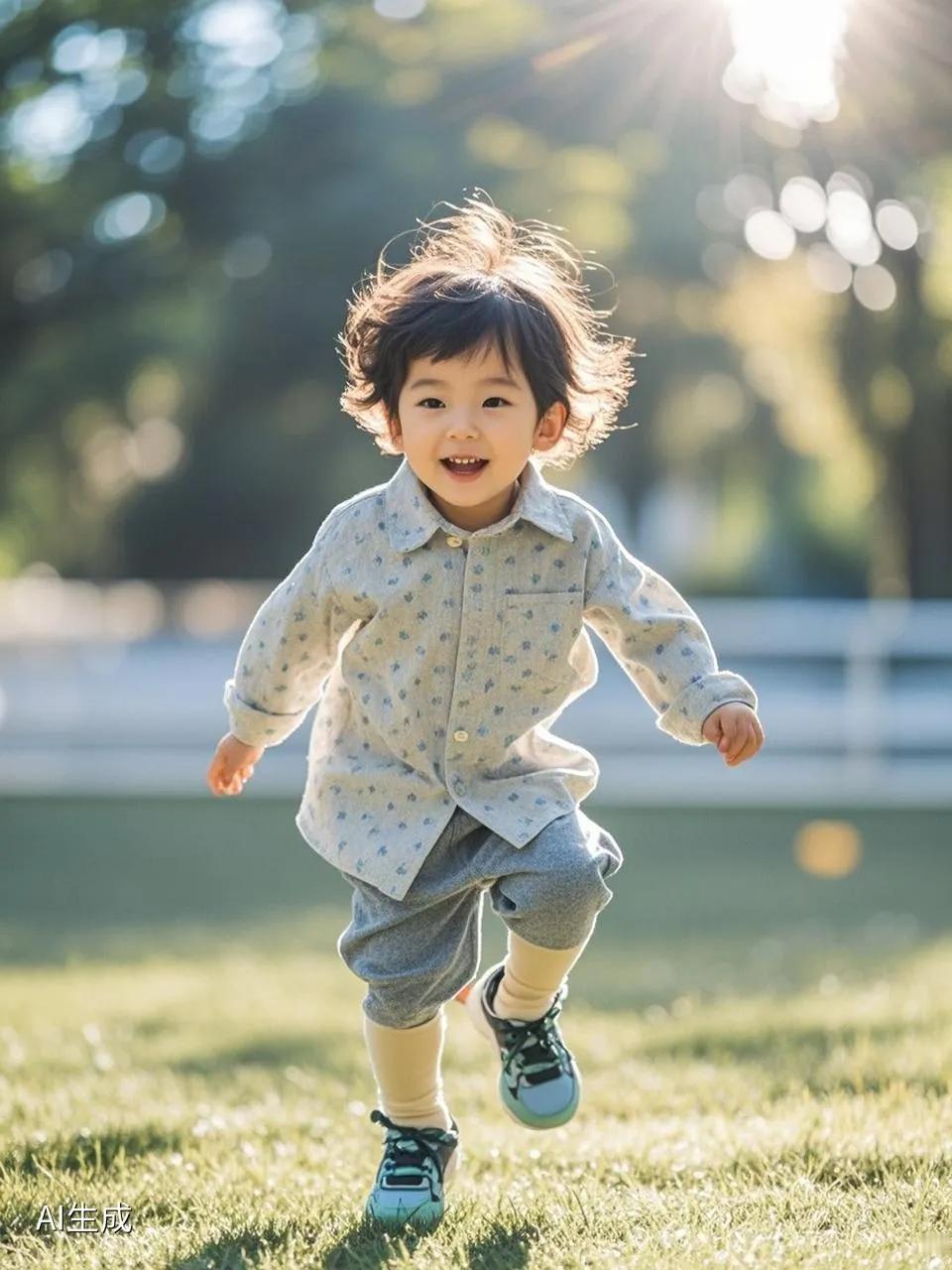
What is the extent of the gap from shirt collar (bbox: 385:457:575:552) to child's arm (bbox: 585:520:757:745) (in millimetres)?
113

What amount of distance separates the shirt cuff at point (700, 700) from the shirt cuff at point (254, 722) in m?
0.68

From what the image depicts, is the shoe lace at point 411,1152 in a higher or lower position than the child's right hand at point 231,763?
lower

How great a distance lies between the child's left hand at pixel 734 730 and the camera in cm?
307

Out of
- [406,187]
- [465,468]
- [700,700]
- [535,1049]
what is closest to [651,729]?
[406,187]

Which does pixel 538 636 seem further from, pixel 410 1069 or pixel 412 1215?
pixel 412 1215

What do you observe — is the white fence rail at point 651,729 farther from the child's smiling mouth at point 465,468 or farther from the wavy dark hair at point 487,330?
the child's smiling mouth at point 465,468

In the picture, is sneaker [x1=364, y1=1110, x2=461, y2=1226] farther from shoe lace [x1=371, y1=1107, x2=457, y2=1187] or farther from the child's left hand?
the child's left hand

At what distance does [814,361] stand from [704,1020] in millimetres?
16982

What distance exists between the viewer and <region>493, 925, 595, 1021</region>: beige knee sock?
10.5 feet

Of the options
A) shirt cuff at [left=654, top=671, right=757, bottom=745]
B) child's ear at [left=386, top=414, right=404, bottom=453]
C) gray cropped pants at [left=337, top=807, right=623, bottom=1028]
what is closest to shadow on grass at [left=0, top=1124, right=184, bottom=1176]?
gray cropped pants at [left=337, top=807, right=623, bottom=1028]

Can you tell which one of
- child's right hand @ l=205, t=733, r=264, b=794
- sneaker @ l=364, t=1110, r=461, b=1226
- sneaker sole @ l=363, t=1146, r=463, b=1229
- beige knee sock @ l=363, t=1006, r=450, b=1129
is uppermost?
child's right hand @ l=205, t=733, r=264, b=794

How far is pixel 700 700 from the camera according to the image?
123 inches

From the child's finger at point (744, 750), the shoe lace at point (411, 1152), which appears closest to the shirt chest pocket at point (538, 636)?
the child's finger at point (744, 750)

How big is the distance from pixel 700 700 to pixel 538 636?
1.00 ft
